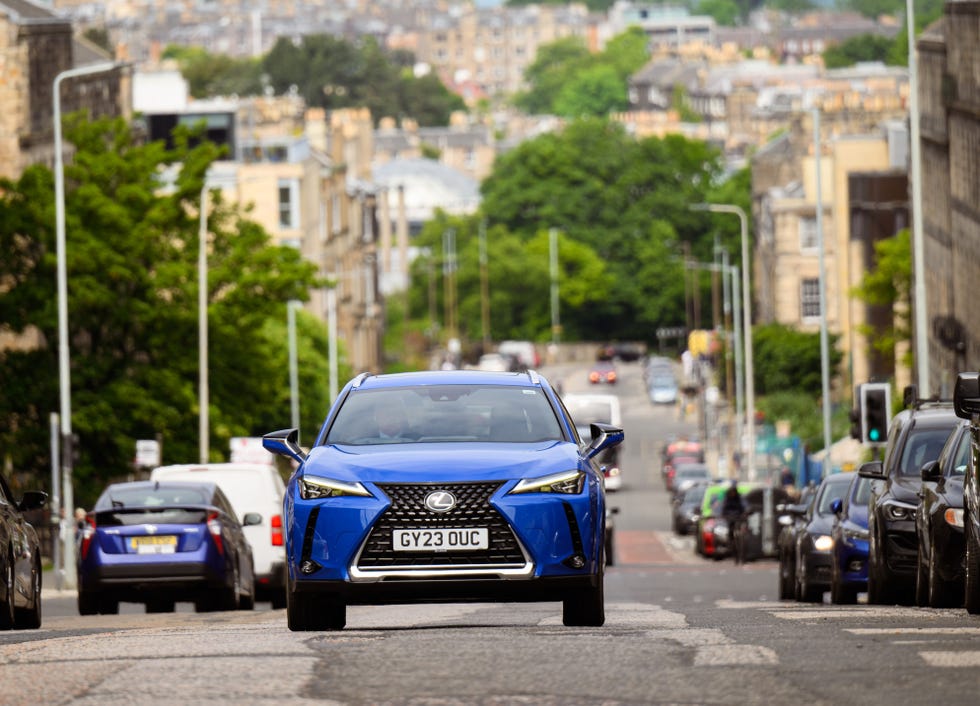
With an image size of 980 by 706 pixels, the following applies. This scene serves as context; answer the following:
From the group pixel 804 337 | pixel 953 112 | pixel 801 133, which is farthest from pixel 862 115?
pixel 953 112

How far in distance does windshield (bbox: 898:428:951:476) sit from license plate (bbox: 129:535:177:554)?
766cm

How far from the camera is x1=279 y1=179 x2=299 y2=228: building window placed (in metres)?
99.1

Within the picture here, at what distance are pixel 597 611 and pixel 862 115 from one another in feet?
367

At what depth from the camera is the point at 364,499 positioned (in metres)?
14.8

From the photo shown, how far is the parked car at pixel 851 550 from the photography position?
2412 cm

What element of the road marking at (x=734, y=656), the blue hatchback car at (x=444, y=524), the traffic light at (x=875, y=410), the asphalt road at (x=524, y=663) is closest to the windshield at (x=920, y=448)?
the asphalt road at (x=524, y=663)

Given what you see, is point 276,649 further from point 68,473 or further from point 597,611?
point 68,473

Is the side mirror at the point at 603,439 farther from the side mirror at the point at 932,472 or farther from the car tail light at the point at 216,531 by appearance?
the car tail light at the point at 216,531

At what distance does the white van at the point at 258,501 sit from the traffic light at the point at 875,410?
363 inches

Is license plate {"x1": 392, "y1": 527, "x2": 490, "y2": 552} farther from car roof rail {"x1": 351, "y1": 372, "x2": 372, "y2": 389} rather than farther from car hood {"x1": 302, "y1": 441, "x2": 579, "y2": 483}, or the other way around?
car roof rail {"x1": 351, "y1": 372, "x2": 372, "y2": 389}

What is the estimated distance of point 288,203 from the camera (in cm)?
9925

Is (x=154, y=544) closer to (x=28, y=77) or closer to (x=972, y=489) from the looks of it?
(x=972, y=489)

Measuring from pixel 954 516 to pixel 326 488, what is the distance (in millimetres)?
5443

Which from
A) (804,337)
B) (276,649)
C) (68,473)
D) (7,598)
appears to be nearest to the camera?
(276,649)
